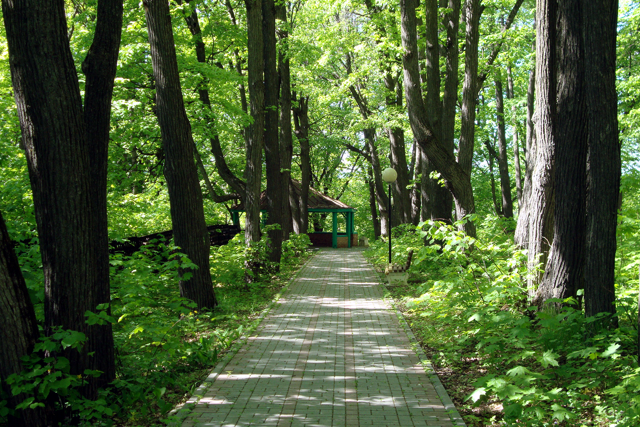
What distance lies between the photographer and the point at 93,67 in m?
5.13

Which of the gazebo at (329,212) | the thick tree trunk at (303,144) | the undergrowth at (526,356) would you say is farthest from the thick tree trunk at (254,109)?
the gazebo at (329,212)

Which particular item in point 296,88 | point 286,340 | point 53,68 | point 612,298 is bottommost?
point 286,340

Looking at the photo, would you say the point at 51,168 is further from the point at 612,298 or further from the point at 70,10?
the point at 70,10

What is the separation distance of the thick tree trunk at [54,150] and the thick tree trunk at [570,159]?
5.21 m

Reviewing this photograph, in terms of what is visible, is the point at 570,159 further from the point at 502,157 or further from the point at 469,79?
the point at 502,157

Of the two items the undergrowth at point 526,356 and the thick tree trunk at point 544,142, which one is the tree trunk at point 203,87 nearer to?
the undergrowth at point 526,356

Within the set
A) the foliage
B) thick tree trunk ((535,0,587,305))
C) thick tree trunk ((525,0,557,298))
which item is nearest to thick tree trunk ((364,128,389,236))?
thick tree trunk ((525,0,557,298))

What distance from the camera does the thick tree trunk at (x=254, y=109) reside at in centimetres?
1239

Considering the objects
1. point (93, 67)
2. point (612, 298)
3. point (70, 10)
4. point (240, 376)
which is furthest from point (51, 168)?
point (70, 10)

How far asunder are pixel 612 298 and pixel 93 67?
5721mm

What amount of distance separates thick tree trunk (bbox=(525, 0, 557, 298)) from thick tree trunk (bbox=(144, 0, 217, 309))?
17.5 ft

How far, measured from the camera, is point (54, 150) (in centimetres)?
436

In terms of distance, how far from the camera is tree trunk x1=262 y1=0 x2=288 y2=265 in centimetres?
1425

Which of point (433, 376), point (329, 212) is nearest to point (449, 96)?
point (433, 376)
